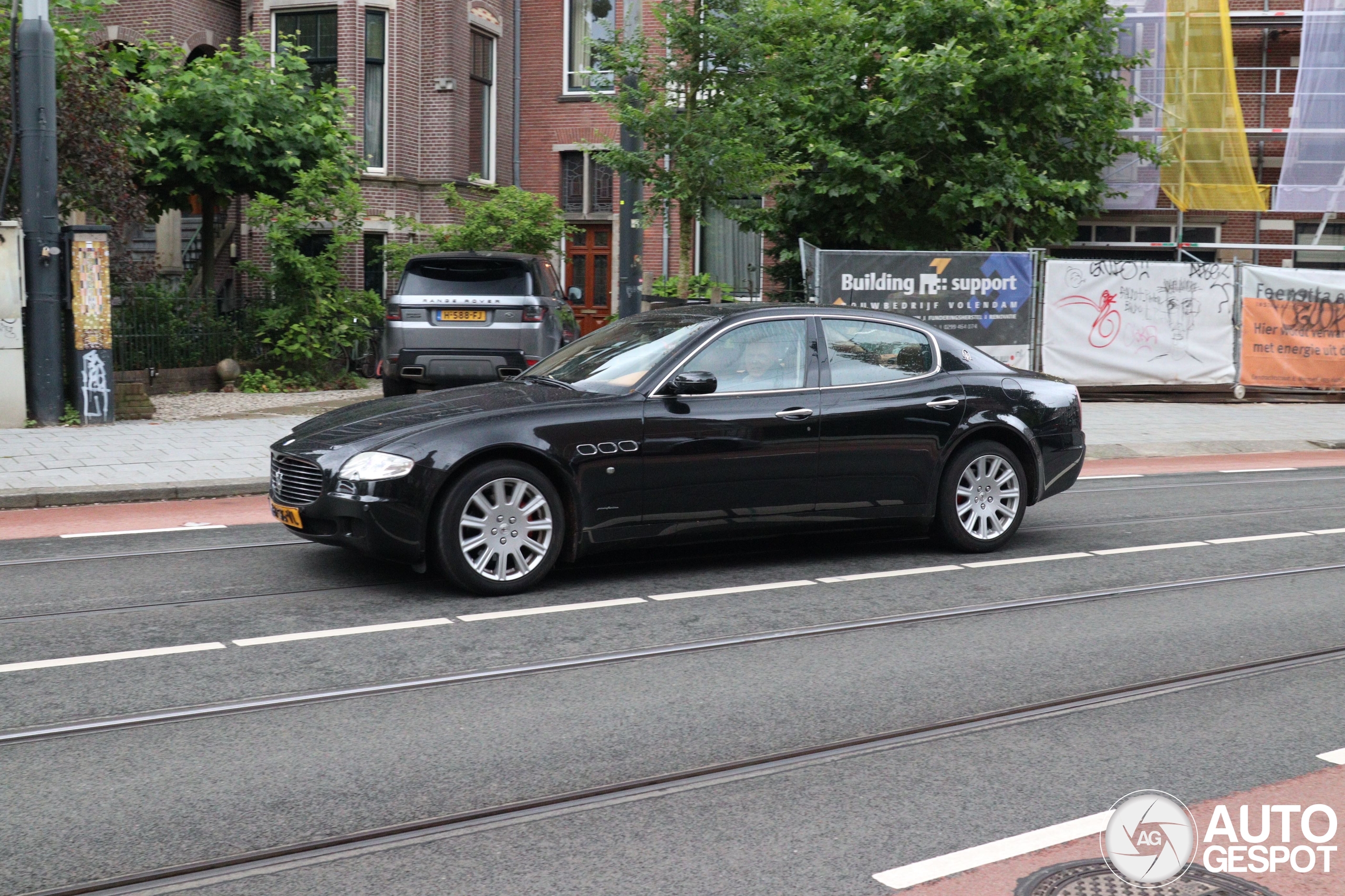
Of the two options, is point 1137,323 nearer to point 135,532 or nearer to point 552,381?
point 552,381

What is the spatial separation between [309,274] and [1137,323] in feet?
37.8

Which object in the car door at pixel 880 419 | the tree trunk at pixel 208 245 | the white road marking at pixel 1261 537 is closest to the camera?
the car door at pixel 880 419

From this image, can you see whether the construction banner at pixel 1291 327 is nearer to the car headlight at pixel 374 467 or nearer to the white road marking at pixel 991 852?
the car headlight at pixel 374 467

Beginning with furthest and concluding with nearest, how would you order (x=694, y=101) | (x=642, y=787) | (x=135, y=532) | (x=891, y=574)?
1. (x=694, y=101)
2. (x=135, y=532)
3. (x=891, y=574)
4. (x=642, y=787)

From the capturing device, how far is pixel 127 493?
1051 centimetres

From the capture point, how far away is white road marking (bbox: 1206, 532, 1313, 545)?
30.6ft

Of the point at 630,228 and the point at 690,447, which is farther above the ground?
the point at 630,228

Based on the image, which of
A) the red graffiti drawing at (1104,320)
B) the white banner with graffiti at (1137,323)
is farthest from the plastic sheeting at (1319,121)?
the red graffiti drawing at (1104,320)

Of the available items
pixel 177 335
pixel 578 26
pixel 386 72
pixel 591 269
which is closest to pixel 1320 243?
pixel 591 269

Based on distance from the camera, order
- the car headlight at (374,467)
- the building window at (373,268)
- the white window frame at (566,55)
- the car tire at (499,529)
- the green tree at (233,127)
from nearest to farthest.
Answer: the car headlight at (374,467), the car tire at (499,529), the green tree at (233,127), the building window at (373,268), the white window frame at (566,55)

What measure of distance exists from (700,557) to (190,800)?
445 centimetres

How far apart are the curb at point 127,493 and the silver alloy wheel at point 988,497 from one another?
4979 mm

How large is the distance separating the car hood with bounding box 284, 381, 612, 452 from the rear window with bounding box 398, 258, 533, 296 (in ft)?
26.2

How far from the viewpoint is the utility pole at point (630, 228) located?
1545cm
